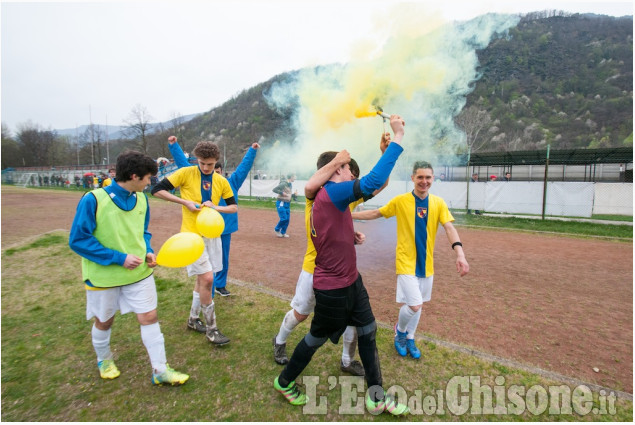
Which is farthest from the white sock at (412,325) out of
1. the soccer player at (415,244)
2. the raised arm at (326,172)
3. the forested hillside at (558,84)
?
the forested hillside at (558,84)

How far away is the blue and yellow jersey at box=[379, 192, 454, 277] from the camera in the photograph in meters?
3.34

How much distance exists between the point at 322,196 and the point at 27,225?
47.1 ft

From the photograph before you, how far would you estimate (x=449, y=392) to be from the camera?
2.84m

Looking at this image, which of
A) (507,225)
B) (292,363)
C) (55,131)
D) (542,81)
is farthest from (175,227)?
(55,131)

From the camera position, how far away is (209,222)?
3549 millimetres

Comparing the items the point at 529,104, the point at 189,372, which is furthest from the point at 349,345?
the point at 529,104

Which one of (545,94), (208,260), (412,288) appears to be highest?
(545,94)

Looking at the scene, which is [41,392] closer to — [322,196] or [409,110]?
[322,196]

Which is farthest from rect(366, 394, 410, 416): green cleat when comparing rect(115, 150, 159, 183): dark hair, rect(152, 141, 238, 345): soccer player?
rect(115, 150, 159, 183): dark hair

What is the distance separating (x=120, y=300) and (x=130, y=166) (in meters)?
1.26

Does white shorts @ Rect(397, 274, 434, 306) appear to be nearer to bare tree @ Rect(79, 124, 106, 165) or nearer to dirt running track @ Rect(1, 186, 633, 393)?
dirt running track @ Rect(1, 186, 633, 393)

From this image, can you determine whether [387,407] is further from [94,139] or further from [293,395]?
[94,139]

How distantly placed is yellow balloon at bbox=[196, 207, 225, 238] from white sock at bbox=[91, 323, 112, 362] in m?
1.33

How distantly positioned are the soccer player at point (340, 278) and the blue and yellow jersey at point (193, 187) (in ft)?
6.80
